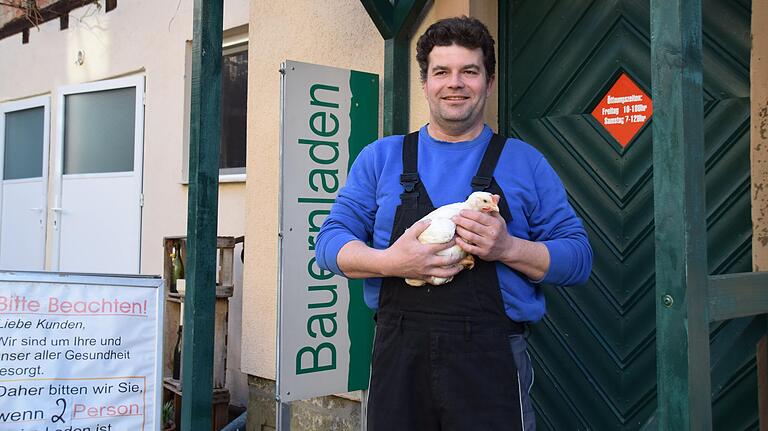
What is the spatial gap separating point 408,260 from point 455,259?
0.12m

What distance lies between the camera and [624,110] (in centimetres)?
342

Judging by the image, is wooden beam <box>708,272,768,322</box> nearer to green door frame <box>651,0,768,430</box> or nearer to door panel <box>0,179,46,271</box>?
green door frame <box>651,0,768,430</box>

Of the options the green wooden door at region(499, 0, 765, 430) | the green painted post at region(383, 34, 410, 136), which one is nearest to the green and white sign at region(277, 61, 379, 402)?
the green painted post at region(383, 34, 410, 136)

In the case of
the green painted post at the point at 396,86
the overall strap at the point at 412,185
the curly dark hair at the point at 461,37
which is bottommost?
the overall strap at the point at 412,185

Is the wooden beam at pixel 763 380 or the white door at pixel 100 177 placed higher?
the white door at pixel 100 177

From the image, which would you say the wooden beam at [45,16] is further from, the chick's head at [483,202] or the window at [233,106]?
the chick's head at [483,202]

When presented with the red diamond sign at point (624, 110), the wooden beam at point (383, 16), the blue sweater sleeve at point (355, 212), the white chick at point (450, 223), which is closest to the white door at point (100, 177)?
the wooden beam at point (383, 16)

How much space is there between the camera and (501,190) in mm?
2135

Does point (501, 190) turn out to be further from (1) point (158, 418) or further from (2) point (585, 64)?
(1) point (158, 418)

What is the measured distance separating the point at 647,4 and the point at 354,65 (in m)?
1.66

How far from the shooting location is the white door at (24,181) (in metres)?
8.77

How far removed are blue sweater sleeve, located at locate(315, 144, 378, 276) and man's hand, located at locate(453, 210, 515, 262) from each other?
374 millimetres

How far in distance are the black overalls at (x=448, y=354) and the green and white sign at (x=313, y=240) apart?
1.52 meters

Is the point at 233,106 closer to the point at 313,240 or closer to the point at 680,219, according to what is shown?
the point at 313,240
